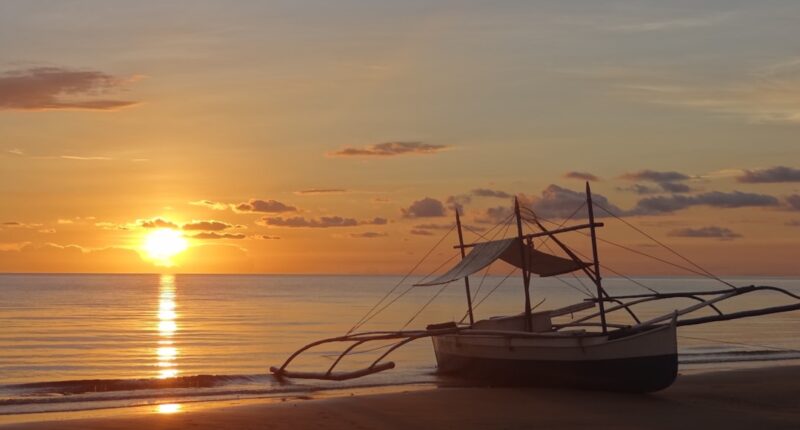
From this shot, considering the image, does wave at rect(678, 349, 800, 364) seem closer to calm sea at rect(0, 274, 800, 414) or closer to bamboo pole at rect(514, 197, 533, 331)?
calm sea at rect(0, 274, 800, 414)

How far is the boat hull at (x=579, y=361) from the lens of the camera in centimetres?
2328

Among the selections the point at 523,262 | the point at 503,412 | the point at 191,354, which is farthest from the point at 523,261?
the point at 191,354

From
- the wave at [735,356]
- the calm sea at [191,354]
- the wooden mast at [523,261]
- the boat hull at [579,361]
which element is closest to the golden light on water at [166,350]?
the calm sea at [191,354]

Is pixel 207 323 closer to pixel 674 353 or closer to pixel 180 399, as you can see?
pixel 180 399

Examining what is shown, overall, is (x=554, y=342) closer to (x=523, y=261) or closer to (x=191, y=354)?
(x=523, y=261)

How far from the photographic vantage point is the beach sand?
19.6 m

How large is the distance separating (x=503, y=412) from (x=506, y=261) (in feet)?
28.9

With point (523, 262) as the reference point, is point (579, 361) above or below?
below

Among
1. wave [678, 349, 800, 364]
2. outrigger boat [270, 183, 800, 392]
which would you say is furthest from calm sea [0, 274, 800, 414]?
outrigger boat [270, 183, 800, 392]

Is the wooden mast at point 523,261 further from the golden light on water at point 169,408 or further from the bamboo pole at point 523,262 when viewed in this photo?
the golden light on water at point 169,408

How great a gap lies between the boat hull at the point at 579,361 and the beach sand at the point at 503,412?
0.39 meters

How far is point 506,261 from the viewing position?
1156 inches

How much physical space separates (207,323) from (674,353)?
1966 inches

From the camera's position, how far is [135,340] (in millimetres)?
51312
